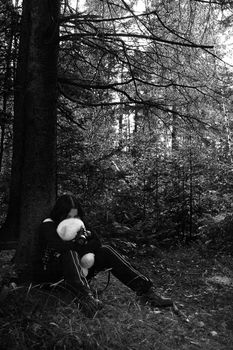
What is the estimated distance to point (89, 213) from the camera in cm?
825

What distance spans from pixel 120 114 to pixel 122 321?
4.75 meters

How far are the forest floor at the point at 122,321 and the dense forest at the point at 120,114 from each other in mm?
135

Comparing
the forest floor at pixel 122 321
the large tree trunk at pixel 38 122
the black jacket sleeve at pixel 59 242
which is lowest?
the forest floor at pixel 122 321

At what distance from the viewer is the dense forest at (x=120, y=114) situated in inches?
201

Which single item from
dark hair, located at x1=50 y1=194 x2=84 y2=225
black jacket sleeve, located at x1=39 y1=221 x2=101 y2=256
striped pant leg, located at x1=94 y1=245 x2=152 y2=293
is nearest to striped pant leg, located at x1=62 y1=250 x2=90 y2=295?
black jacket sleeve, located at x1=39 y1=221 x2=101 y2=256

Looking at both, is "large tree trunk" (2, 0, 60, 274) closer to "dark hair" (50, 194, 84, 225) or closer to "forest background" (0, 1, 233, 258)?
"forest background" (0, 1, 233, 258)

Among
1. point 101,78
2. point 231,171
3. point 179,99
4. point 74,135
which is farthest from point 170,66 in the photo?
point 231,171

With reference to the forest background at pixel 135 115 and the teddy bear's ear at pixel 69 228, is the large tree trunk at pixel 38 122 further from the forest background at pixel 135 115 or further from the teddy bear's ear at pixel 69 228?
the teddy bear's ear at pixel 69 228

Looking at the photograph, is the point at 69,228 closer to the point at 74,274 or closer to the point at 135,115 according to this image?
the point at 74,274

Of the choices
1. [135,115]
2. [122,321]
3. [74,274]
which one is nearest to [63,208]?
[74,274]

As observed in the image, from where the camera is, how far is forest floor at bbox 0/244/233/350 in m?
2.93

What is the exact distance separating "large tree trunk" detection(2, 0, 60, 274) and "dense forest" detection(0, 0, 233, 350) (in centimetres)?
1

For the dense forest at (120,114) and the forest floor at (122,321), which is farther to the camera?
the dense forest at (120,114)

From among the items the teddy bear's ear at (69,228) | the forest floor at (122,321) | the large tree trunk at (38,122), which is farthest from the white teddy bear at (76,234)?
the large tree trunk at (38,122)
